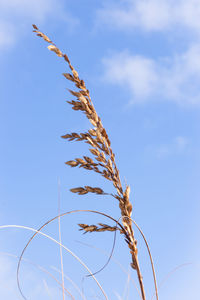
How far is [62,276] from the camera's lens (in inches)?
73.4

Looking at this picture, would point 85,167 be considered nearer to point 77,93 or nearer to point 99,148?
point 99,148

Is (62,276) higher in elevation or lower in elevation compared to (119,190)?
lower

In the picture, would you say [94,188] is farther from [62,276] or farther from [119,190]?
[62,276]

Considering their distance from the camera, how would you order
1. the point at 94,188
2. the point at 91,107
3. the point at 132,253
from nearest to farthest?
the point at 132,253 < the point at 94,188 < the point at 91,107

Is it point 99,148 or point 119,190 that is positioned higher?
point 99,148

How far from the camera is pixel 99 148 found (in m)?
1.83

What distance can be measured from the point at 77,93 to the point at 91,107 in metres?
0.10

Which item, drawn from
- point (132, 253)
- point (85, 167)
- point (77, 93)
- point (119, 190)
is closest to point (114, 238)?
point (132, 253)

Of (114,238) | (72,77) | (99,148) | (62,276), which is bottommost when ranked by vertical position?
(62,276)

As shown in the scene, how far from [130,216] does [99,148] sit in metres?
0.35

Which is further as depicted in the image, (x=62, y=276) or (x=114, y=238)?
(x=62, y=276)

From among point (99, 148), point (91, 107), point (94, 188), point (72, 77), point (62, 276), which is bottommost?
point (62, 276)

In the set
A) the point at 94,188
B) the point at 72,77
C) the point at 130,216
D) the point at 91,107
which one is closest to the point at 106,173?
the point at 94,188

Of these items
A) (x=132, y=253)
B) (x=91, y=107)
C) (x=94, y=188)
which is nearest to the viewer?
(x=132, y=253)
